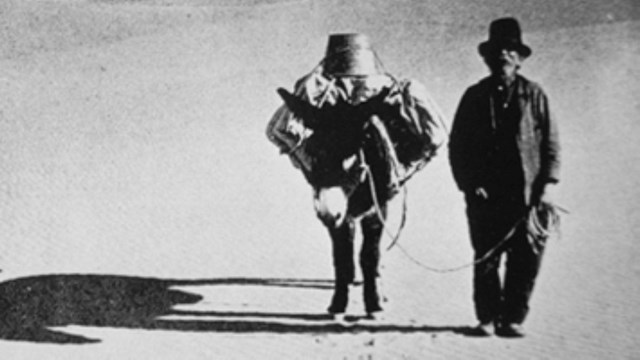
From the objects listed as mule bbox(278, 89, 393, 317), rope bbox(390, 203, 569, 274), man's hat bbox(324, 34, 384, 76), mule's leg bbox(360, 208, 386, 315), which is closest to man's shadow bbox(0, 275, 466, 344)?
mule's leg bbox(360, 208, 386, 315)

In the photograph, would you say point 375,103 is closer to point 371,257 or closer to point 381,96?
point 381,96

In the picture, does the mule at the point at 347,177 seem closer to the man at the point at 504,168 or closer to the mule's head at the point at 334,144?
the mule's head at the point at 334,144

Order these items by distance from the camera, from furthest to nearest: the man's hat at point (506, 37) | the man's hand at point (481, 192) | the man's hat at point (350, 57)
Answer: the man's hat at point (350, 57) → the man's hand at point (481, 192) → the man's hat at point (506, 37)

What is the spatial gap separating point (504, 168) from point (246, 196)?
1661mm

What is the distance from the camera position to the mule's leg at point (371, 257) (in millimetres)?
4137

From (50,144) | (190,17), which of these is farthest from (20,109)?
(190,17)

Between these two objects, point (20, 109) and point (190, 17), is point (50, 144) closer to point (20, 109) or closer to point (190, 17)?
point (20, 109)

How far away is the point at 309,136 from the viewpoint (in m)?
3.99

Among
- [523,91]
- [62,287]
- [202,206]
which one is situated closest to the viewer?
[523,91]

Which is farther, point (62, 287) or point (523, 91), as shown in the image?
point (62, 287)

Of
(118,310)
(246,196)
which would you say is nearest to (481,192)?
(246,196)

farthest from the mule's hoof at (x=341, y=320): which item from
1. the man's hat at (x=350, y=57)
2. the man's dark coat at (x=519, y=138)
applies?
the man's hat at (x=350, y=57)

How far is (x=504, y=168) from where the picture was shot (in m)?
3.87

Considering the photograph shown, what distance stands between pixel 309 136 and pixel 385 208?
473 millimetres
